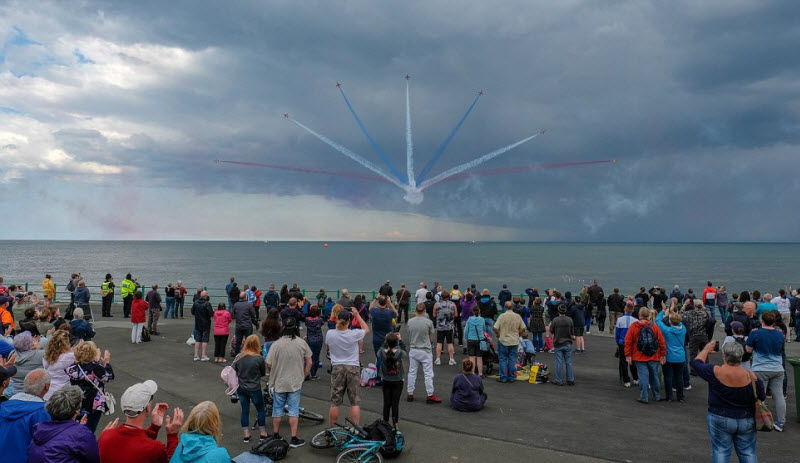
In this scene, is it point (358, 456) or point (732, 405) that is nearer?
point (732, 405)

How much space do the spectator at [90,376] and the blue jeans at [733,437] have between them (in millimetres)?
7292

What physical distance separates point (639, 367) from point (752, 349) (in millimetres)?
2122

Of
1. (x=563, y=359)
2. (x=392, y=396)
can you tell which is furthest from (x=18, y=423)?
(x=563, y=359)

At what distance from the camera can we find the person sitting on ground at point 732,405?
18.0ft

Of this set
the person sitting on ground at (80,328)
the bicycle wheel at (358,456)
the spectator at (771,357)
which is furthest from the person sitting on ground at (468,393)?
the person sitting on ground at (80,328)

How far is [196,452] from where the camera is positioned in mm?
3547

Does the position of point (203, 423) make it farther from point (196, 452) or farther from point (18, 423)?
point (18, 423)

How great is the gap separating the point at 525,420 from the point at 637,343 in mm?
3054

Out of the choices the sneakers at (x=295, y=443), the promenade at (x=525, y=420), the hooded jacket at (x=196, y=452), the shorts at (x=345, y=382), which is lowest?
the promenade at (x=525, y=420)

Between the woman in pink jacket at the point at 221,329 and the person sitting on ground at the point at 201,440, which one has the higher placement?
the person sitting on ground at the point at 201,440

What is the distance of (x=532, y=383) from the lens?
11180 mm

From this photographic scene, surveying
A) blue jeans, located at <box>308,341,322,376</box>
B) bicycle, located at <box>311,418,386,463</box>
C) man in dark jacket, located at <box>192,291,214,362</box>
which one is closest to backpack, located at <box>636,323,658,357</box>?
bicycle, located at <box>311,418,386,463</box>

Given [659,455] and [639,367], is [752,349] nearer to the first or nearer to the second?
[639,367]

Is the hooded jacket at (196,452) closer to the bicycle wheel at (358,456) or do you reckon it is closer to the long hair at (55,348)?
the bicycle wheel at (358,456)
